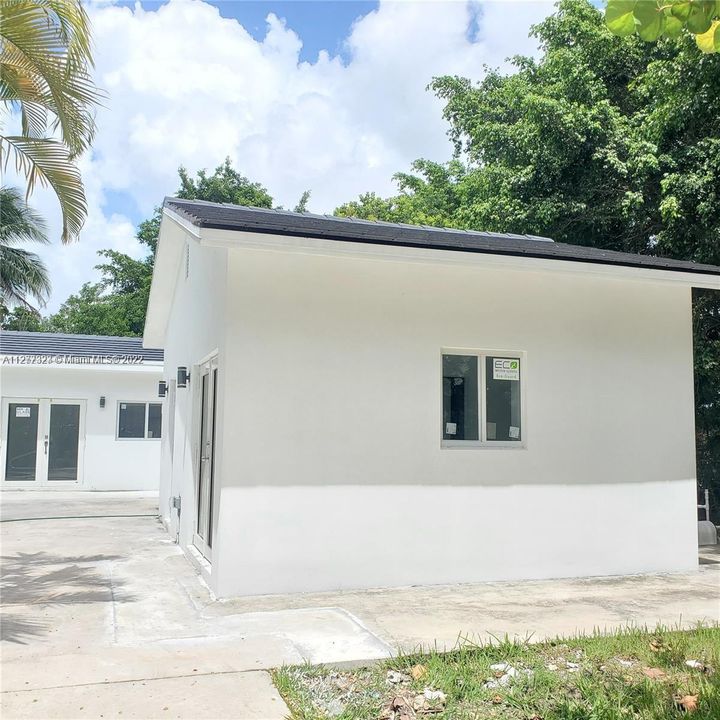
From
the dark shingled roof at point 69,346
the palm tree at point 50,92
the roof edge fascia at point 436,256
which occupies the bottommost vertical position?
the roof edge fascia at point 436,256

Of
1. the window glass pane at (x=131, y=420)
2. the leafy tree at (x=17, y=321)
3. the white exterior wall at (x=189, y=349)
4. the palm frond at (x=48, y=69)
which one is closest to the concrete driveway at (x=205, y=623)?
the white exterior wall at (x=189, y=349)

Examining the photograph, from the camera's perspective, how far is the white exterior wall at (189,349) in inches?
282

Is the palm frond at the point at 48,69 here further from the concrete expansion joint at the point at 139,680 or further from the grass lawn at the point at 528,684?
the grass lawn at the point at 528,684

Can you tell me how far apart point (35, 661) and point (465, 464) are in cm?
432

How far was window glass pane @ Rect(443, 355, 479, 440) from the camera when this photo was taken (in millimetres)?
7312

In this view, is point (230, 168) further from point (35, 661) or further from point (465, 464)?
point (35, 661)

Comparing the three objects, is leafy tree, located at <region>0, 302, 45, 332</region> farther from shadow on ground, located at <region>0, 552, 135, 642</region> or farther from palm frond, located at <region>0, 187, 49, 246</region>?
shadow on ground, located at <region>0, 552, 135, 642</region>

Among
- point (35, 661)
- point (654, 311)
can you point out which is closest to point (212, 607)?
point (35, 661)

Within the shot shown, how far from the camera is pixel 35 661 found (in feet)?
14.8

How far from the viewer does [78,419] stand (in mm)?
18078

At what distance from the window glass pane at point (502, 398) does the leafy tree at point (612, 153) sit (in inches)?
235

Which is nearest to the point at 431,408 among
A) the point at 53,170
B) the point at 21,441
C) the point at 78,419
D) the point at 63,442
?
the point at 53,170

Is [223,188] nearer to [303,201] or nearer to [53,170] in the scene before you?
[303,201]

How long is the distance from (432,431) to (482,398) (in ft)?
2.36
